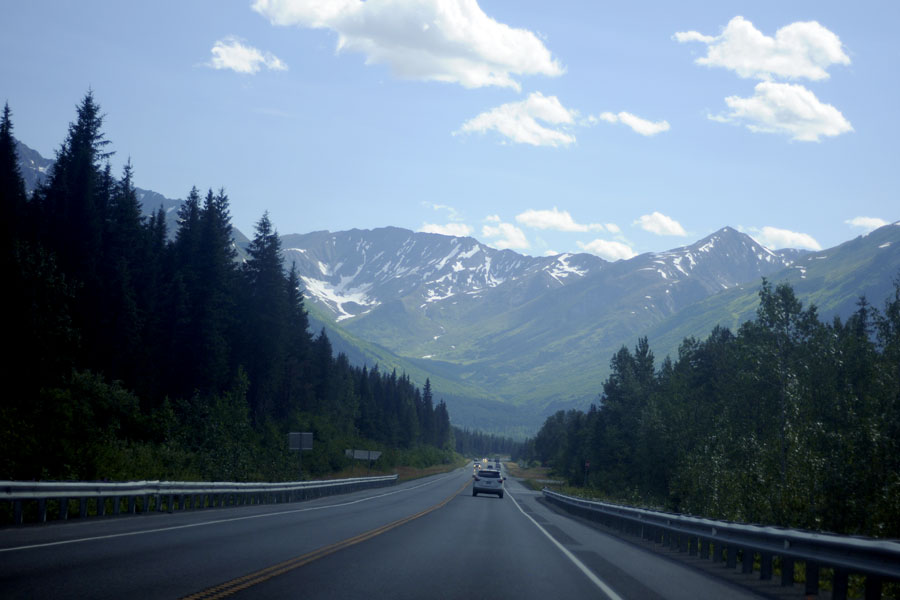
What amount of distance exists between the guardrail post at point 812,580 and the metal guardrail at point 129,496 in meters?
13.5

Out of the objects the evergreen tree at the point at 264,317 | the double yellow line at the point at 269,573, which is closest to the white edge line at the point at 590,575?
the double yellow line at the point at 269,573

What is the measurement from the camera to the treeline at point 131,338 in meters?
31.8

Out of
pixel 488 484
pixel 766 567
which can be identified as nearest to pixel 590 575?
pixel 766 567

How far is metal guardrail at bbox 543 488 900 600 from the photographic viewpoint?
359 inches

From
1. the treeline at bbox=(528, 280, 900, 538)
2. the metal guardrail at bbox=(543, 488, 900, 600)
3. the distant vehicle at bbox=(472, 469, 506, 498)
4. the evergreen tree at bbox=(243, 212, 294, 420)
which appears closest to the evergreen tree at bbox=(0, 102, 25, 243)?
the evergreen tree at bbox=(243, 212, 294, 420)

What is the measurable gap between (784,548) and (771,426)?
4623 centimetres

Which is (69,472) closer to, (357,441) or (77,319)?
(77,319)

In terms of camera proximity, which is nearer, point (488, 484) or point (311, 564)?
point (311, 564)

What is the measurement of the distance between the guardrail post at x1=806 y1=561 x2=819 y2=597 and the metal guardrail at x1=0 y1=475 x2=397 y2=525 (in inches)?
533

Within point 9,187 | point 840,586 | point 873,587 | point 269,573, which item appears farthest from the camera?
point 9,187

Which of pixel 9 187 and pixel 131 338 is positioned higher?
pixel 9 187

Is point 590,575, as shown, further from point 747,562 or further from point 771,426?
point 771,426

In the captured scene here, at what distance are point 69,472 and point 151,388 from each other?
1254 inches

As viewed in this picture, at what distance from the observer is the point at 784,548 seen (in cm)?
1209
